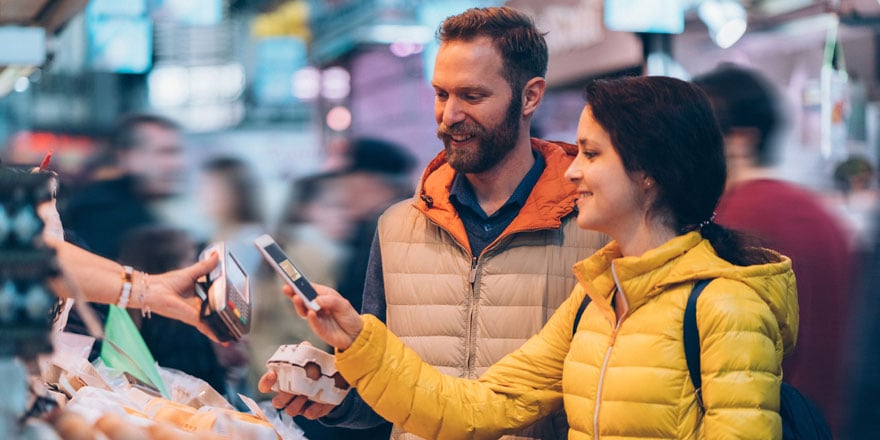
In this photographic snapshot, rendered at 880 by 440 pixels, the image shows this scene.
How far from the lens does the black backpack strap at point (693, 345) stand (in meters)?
2.03

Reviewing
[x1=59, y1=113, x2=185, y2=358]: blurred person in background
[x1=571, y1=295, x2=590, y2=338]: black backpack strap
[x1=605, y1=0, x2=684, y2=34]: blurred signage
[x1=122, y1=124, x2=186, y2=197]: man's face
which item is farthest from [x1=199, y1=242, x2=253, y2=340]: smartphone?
[x1=605, y1=0, x2=684, y2=34]: blurred signage

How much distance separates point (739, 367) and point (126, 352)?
1.55 metres

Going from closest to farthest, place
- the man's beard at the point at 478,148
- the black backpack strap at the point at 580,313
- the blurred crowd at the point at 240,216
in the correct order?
the black backpack strap at the point at 580,313
the man's beard at the point at 478,148
the blurred crowd at the point at 240,216

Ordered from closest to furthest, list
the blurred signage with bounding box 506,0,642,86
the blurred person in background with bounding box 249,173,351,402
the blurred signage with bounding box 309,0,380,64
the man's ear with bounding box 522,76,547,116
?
1. the man's ear with bounding box 522,76,547,116
2. the blurred person in background with bounding box 249,173,351,402
3. the blurred signage with bounding box 506,0,642,86
4. the blurred signage with bounding box 309,0,380,64

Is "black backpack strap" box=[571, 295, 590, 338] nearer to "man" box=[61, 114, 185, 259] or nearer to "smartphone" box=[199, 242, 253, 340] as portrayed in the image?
"smartphone" box=[199, 242, 253, 340]

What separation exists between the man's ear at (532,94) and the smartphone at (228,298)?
0.83m

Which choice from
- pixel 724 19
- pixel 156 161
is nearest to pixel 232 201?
pixel 156 161

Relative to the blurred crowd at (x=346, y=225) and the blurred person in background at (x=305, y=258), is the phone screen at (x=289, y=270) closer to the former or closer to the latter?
the blurred crowd at (x=346, y=225)

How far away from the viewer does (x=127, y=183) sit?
5297mm

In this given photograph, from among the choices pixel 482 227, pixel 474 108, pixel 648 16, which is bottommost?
pixel 482 227

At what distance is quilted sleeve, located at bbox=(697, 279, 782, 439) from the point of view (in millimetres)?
1932

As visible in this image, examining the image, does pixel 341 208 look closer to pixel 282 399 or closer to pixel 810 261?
pixel 810 261

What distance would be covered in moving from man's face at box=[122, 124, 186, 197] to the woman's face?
3604 millimetres

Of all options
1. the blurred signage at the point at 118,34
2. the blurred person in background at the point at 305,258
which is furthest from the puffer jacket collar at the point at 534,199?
the blurred signage at the point at 118,34
